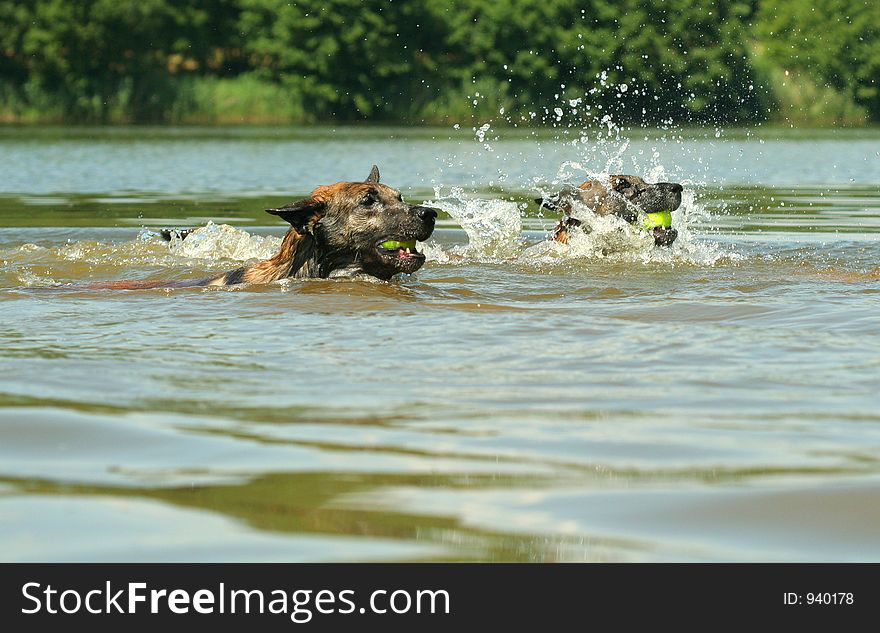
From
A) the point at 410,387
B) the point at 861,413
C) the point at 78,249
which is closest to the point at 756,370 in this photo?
the point at 861,413

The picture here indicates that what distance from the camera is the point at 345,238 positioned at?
10.3m

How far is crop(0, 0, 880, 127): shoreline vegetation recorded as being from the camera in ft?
210

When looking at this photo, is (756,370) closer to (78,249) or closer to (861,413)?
(861,413)

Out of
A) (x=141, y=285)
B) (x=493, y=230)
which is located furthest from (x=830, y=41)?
(x=141, y=285)

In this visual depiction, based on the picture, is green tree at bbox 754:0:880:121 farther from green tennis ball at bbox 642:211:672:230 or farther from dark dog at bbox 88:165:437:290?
dark dog at bbox 88:165:437:290

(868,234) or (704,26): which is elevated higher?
(704,26)

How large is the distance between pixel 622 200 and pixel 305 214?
3.33 m

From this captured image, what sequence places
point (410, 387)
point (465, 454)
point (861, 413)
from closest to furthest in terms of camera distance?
point (465, 454), point (861, 413), point (410, 387)

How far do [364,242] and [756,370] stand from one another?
4310 mm

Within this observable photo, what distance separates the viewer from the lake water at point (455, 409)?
4215mm

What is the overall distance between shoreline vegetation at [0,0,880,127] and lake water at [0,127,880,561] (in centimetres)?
5225

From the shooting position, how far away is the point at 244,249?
13.5 metres
